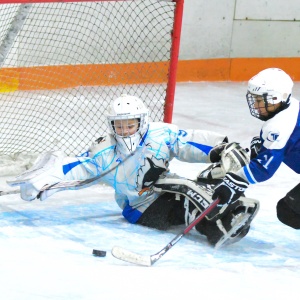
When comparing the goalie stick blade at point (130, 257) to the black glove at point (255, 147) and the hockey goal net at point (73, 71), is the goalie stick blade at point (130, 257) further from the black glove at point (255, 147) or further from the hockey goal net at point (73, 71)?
the hockey goal net at point (73, 71)

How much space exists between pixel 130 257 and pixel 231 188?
0.50 m

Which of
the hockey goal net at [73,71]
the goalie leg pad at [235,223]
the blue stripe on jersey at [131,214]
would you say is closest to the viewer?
the goalie leg pad at [235,223]

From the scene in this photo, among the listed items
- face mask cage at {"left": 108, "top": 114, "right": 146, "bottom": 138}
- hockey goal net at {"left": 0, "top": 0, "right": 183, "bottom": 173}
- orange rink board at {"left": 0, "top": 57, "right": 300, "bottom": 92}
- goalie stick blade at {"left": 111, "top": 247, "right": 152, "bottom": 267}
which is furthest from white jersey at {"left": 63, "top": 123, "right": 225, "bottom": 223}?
orange rink board at {"left": 0, "top": 57, "right": 300, "bottom": 92}

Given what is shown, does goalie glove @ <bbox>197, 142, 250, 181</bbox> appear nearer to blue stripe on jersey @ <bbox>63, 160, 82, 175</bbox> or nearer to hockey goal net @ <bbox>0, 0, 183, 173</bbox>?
blue stripe on jersey @ <bbox>63, 160, 82, 175</bbox>

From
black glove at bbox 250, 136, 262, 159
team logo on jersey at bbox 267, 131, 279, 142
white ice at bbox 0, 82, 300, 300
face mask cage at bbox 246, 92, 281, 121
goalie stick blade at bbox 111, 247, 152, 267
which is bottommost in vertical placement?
white ice at bbox 0, 82, 300, 300

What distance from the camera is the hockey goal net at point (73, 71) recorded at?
572 cm

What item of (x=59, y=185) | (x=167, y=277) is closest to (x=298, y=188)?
(x=167, y=277)

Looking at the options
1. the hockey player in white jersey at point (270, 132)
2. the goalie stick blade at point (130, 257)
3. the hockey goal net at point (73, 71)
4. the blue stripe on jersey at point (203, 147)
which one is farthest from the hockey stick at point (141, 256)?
the hockey goal net at point (73, 71)

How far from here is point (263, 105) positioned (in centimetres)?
363

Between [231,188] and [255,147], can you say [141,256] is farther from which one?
[255,147]

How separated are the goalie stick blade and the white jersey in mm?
474

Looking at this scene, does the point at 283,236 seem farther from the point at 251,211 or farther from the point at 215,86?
the point at 215,86

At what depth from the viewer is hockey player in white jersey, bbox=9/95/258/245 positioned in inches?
153

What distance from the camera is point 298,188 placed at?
3.82 metres
